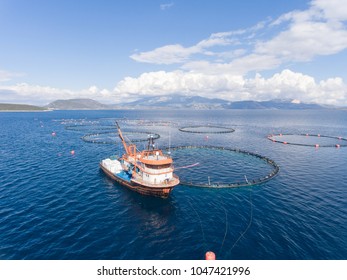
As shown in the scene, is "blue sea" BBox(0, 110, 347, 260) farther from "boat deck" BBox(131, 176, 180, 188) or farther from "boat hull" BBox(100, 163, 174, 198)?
"boat deck" BBox(131, 176, 180, 188)

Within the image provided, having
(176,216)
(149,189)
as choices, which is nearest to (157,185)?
(149,189)

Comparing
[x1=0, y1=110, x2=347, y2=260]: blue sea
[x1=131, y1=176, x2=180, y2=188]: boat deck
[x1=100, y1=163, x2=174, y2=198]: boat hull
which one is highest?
[x1=131, y1=176, x2=180, y2=188]: boat deck

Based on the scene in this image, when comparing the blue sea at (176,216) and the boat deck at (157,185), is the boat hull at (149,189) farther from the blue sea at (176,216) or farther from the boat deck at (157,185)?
Result: the blue sea at (176,216)

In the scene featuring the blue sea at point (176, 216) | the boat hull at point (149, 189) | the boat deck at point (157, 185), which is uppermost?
the boat deck at point (157, 185)

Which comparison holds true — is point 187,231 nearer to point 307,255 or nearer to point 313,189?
point 307,255

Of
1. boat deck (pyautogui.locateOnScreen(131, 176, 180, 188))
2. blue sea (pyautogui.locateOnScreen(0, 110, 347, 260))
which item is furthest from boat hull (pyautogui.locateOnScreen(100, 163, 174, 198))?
blue sea (pyautogui.locateOnScreen(0, 110, 347, 260))

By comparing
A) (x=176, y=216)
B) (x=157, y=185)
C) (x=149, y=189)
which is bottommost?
(x=176, y=216)

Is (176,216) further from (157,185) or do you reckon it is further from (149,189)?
(149,189)

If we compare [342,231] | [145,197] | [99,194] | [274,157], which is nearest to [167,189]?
[145,197]

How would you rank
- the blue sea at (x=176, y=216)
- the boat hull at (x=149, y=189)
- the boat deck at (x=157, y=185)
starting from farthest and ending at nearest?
1. the boat hull at (x=149, y=189)
2. the boat deck at (x=157, y=185)
3. the blue sea at (x=176, y=216)

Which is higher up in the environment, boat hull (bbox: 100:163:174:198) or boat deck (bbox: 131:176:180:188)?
boat deck (bbox: 131:176:180:188)

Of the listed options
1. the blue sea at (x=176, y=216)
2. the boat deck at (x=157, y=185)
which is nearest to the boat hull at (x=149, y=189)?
the boat deck at (x=157, y=185)
